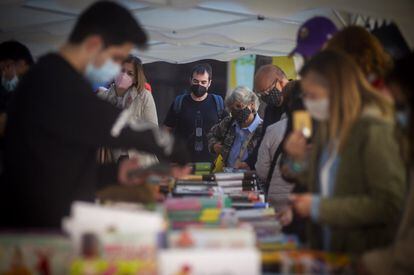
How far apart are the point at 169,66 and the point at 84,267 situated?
31.8 feet

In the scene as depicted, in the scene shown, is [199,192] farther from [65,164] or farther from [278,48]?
[278,48]

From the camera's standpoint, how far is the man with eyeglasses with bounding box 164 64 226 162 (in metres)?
6.25

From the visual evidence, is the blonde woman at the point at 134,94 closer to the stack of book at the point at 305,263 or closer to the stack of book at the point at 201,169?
the stack of book at the point at 201,169

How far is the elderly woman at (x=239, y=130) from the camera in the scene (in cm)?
513

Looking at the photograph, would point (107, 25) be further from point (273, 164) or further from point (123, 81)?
point (123, 81)

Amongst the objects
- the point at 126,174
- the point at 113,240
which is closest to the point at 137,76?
the point at 126,174

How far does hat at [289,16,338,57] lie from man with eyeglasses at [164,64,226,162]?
3.36 meters

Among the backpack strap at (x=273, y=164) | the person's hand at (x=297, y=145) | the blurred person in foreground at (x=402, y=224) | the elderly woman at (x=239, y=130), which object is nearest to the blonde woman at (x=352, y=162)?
the blurred person in foreground at (x=402, y=224)

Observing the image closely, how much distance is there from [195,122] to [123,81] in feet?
4.32

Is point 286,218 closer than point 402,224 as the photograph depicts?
No

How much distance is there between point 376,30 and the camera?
139 inches

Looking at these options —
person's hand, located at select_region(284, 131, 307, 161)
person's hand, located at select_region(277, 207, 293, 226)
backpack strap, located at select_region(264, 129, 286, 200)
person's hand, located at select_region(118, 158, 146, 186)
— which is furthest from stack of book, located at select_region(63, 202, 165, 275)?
backpack strap, located at select_region(264, 129, 286, 200)

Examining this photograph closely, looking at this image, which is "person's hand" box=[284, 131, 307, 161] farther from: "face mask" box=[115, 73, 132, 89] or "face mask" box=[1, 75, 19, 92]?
"face mask" box=[115, 73, 132, 89]

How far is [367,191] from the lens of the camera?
6.63 feet
